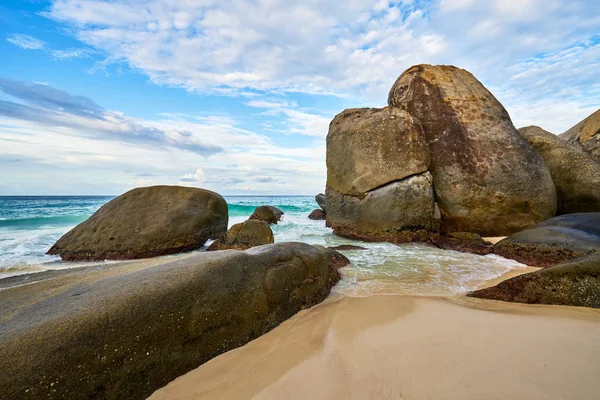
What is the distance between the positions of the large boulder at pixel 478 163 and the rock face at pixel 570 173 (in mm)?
1087

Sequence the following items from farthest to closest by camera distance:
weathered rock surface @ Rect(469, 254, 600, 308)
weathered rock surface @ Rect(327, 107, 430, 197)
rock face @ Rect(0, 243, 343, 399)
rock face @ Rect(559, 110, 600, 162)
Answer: rock face @ Rect(559, 110, 600, 162)
weathered rock surface @ Rect(327, 107, 430, 197)
weathered rock surface @ Rect(469, 254, 600, 308)
rock face @ Rect(0, 243, 343, 399)

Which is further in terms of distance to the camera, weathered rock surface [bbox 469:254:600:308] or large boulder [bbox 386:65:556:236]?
large boulder [bbox 386:65:556:236]

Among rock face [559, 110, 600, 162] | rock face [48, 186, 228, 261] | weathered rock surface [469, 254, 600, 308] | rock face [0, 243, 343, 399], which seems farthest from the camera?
rock face [559, 110, 600, 162]

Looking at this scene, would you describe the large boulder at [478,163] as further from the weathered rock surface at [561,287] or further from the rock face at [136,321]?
the rock face at [136,321]

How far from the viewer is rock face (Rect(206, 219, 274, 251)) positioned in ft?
25.1

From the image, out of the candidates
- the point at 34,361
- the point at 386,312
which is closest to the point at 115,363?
the point at 34,361

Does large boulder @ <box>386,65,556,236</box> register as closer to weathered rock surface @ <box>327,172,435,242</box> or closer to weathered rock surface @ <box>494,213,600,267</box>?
weathered rock surface @ <box>327,172,435,242</box>

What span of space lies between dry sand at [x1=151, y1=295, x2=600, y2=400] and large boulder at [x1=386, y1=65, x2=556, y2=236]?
615 cm

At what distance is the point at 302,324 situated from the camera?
294 centimetres

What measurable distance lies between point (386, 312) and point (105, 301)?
2.67 meters

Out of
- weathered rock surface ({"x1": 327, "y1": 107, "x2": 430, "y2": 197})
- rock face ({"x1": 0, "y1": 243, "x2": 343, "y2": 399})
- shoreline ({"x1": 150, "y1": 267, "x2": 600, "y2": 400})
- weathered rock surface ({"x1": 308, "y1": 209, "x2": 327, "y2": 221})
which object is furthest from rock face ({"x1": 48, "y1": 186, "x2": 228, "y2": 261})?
weathered rock surface ({"x1": 308, "y1": 209, "x2": 327, "y2": 221})

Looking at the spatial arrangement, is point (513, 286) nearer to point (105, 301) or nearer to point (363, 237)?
point (105, 301)

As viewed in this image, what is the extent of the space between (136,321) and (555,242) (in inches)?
291

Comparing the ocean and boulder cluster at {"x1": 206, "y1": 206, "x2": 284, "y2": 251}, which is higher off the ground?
boulder cluster at {"x1": 206, "y1": 206, "x2": 284, "y2": 251}
